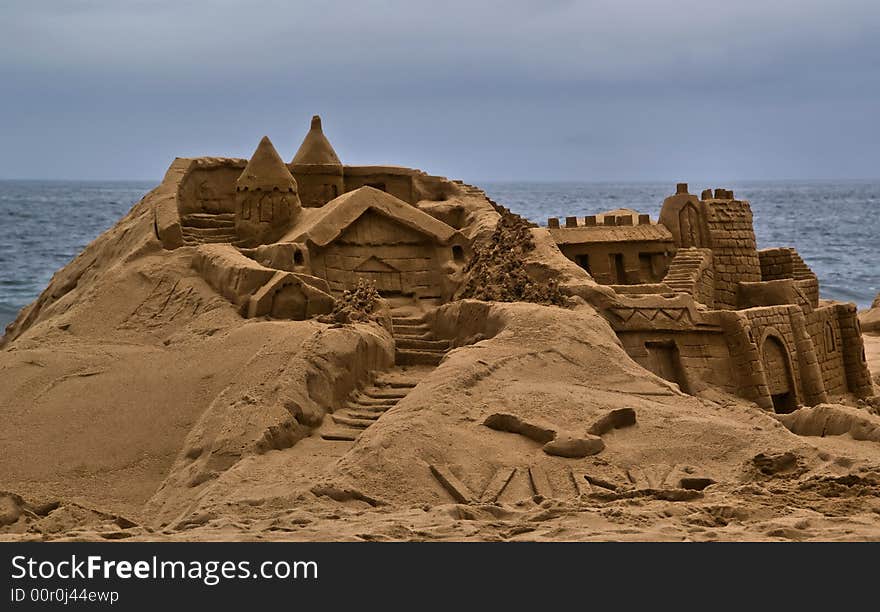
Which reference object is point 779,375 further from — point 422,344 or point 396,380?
point 396,380

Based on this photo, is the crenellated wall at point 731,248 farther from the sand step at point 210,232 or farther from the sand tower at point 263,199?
the sand step at point 210,232

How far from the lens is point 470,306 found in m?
16.7

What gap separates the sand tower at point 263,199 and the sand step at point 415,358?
15.2 feet

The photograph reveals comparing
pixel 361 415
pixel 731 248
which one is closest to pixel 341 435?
pixel 361 415

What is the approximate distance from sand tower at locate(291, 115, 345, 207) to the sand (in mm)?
5082

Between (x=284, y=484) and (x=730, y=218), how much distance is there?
41.6ft

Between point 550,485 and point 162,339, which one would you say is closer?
point 550,485

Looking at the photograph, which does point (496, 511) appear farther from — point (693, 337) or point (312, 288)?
point (693, 337)

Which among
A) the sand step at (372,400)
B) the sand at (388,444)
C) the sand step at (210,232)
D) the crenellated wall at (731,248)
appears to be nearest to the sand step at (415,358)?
the sand at (388,444)

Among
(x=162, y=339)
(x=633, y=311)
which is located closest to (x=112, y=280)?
(x=162, y=339)

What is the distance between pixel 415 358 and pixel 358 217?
432 centimetres

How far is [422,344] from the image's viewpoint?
16922 millimetres

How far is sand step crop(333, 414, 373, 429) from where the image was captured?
13.8 m

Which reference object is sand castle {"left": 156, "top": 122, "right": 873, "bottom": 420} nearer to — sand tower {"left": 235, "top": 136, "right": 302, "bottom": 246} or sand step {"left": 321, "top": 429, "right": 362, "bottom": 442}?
sand tower {"left": 235, "top": 136, "right": 302, "bottom": 246}
